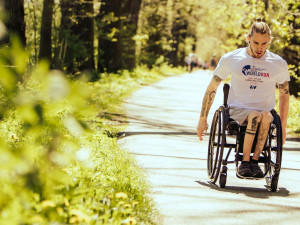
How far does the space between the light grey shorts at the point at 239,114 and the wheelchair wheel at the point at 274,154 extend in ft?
0.92

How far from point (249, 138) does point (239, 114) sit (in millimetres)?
300

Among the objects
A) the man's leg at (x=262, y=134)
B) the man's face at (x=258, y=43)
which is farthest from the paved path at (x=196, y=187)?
the man's face at (x=258, y=43)

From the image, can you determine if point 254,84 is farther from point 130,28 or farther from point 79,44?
point 130,28

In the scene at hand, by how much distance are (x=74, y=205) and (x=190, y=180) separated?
308 cm

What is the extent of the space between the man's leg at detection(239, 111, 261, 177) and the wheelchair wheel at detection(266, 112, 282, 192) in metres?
0.20

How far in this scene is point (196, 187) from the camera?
587 cm

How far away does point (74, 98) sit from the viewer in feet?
5.28

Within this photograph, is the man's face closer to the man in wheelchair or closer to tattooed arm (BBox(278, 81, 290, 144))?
the man in wheelchair

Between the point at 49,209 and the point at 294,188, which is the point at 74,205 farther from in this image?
the point at 294,188

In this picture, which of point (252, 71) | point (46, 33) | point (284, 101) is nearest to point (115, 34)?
point (46, 33)

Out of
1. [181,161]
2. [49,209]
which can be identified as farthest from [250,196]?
[49,209]

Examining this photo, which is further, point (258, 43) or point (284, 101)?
point (284, 101)

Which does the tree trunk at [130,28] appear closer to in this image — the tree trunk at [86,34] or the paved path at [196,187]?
the tree trunk at [86,34]

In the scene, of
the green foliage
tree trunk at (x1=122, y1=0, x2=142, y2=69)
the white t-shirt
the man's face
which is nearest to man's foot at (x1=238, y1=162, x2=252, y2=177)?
the white t-shirt
